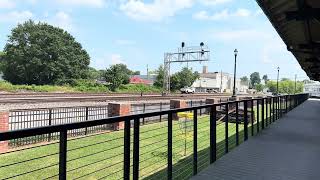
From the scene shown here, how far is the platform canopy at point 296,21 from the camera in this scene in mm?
9688

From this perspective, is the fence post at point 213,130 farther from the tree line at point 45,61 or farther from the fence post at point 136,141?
the tree line at point 45,61

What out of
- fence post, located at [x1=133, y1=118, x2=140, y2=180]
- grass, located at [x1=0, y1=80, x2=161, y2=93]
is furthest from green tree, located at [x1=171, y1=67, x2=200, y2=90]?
fence post, located at [x1=133, y1=118, x2=140, y2=180]

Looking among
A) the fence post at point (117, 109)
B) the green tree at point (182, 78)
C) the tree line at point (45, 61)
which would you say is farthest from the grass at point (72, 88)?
the fence post at point (117, 109)

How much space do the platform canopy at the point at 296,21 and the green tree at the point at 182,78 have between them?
7961 cm

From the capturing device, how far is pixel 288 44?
16891 mm

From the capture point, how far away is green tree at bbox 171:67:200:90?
318 feet

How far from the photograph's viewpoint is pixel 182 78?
101m

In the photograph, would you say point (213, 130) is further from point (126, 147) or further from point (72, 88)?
point (72, 88)

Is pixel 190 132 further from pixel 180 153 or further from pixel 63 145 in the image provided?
pixel 63 145

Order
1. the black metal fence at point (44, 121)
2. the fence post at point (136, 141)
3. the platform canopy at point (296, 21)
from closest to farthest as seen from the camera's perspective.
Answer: the fence post at point (136, 141) → the platform canopy at point (296, 21) → the black metal fence at point (44, 121)

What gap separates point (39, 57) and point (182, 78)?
38187mm

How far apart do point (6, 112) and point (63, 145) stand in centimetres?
877

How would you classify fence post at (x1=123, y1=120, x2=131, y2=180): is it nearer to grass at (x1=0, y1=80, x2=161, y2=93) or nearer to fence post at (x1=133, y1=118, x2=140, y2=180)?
fence post at (x1=133, y1=118, x2=140, y2=180)

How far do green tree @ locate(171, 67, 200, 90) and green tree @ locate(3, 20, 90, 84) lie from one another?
77.2ft
